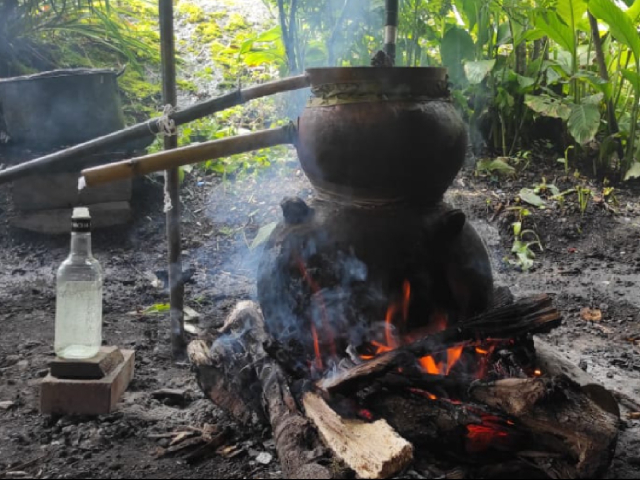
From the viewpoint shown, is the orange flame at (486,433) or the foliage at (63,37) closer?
the orange flame at (486,433)

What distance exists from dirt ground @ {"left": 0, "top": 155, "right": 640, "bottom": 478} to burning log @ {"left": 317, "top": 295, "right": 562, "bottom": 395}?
0.37 metres

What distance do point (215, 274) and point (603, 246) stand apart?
3086 mm

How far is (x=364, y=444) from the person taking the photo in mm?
1628

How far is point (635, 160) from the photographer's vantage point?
558 cm

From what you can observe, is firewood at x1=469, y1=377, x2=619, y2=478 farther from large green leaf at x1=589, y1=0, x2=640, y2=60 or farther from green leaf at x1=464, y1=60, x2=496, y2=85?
large green leaf at x1=589, y1=0, x2=640, y2=60

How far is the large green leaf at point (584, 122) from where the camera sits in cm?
508

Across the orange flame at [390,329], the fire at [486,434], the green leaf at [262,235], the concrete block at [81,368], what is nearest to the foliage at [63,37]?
the green leaf at [262,235]

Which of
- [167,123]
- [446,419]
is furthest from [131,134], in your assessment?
[446,419]

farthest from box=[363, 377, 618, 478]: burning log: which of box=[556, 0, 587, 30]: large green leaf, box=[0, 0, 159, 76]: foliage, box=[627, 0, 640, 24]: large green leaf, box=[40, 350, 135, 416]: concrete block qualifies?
box=[0, 0, 159, 76]: foliage

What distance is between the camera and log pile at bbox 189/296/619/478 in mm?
1648

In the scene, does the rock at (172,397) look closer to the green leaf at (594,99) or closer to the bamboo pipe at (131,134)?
the bamboo pipe at (131,134)

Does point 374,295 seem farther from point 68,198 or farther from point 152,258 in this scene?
point 68,198

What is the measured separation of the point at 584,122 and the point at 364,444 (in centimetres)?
438

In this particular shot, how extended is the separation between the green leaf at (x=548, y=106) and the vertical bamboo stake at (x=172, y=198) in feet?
12.4
